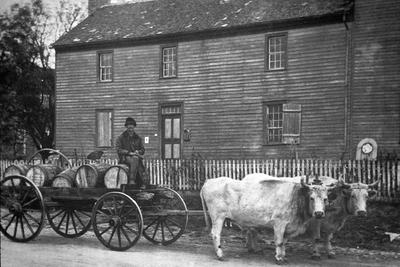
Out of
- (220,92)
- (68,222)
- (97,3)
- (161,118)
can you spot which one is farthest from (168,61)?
(68,222)

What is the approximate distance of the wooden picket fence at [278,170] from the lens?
54.5 feet

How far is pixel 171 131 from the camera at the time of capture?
81.9 feet

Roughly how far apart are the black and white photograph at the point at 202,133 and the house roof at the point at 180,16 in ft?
0.35

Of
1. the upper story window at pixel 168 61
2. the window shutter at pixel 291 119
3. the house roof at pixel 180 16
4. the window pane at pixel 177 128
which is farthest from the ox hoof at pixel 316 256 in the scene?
the upper story window at pixel 168 61

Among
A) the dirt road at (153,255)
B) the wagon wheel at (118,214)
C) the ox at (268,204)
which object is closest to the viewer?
the dirt road at (153,255)

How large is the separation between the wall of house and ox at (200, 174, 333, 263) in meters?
12.3

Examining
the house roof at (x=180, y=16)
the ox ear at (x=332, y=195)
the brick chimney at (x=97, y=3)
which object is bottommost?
the ox ear at (x=332, y=195)

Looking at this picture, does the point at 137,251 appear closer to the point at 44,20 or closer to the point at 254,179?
the point at 254,179

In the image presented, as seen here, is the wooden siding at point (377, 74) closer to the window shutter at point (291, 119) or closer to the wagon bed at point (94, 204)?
the window shutter at point (291, 119)

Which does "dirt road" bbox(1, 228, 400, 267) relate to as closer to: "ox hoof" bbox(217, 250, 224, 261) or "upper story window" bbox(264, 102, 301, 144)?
"ox hoof" bbox(217, 250, 224, 261)

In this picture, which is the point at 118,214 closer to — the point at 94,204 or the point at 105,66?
the point at 94,204

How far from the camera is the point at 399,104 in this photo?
19.5 metres

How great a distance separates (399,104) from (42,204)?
1447 centimetres

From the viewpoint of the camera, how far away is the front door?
24.7m
